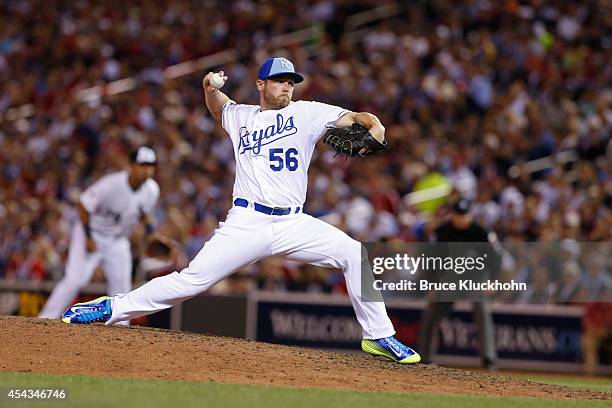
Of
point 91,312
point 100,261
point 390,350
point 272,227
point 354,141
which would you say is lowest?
point 390,350

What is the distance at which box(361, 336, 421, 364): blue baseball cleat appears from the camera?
8.02m

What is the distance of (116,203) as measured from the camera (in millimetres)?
11438

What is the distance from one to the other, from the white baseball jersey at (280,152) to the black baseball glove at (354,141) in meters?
0.11

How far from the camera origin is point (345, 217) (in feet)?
49.9

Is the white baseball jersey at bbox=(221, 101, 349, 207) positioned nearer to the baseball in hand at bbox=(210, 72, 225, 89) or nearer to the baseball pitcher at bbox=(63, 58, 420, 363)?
the baseball pitcher at bbox=(63, 58, 420, 363)

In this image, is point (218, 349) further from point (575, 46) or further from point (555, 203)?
point (575, 46)

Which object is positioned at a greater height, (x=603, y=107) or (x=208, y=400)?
(x=603, y=107)

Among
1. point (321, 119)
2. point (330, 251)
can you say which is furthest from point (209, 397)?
point (321, 119)

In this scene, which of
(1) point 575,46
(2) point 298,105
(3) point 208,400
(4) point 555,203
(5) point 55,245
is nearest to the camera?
(3) point 208,400

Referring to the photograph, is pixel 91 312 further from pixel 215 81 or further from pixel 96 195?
pixel 96 195

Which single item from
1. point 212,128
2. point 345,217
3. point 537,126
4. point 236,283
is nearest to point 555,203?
point 537,126

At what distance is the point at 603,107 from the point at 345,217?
4.06 m

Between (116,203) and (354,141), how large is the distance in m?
4.45

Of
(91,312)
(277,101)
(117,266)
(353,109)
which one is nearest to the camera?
(277,101)
